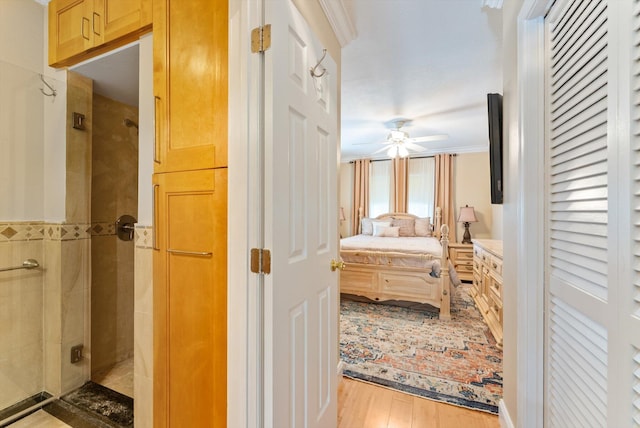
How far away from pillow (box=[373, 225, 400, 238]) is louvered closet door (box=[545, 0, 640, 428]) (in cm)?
405

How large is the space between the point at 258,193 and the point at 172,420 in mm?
1090

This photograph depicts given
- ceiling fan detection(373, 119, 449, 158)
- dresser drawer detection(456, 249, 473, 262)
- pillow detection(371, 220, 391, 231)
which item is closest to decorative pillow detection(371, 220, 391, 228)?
pillow detection(371, 220, 391, 231)

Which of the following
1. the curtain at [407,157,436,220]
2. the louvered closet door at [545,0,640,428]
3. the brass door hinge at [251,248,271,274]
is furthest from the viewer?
the curtain at [407,157,436,220]

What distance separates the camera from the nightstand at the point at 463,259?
16.2ft

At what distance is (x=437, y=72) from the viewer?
2.56 m

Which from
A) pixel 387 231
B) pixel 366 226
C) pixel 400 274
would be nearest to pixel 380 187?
pixel 366 226

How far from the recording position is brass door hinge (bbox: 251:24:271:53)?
912mm

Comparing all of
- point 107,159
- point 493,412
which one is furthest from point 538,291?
point 107,159

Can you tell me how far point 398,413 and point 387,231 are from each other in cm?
374

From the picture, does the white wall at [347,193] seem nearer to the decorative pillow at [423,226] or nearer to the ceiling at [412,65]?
the decorative pillow at [423,226]

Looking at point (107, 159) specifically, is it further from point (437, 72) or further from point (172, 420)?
point (437, 72)

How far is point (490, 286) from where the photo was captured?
2.79m

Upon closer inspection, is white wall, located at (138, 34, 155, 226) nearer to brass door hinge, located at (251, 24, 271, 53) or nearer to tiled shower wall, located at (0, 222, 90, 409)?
brass door hinge, located at (251, 24, 271, 53)

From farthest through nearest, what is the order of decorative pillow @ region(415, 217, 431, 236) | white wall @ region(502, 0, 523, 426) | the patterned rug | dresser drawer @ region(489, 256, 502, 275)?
decorative pillow @ region(415, 217, 431, 236), dresser drawer @ region(489, 256, 502, 275), the patterned rug, white wall @ region(502, 0, 523, 426)
